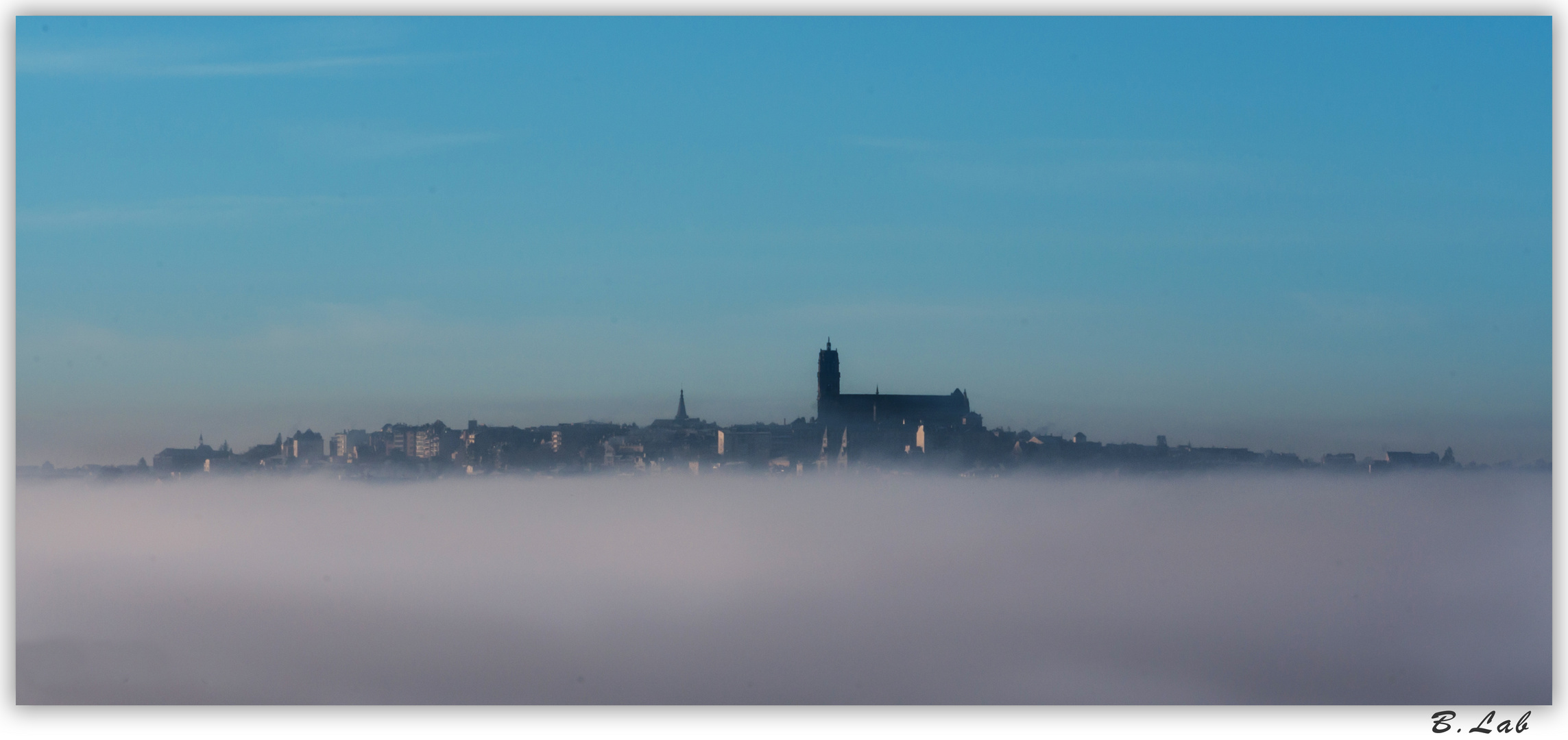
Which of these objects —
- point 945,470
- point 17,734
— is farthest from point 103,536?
point 945,470

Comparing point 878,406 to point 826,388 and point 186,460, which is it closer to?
point 826,388

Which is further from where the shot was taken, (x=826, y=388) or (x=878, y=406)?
(x=878, y=406)

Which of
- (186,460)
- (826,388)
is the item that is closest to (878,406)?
(826,388)

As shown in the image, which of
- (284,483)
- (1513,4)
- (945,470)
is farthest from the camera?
(945,470)

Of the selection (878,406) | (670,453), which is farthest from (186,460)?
(878,406)

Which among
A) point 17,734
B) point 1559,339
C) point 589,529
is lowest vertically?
point 17,734

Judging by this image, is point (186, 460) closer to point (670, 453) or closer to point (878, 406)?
point (670, 453)

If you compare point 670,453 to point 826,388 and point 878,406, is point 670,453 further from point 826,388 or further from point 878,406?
point 878,406

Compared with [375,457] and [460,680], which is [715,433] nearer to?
[375,457]
